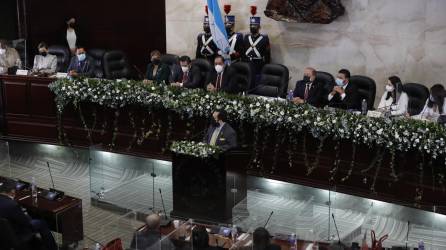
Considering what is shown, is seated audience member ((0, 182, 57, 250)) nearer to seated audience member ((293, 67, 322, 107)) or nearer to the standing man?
seated audience member ((293, 67, 322, 107))

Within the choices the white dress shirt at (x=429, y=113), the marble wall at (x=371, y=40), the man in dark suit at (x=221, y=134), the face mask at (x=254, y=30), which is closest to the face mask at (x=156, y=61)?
the face mask at (x=254, y=30)

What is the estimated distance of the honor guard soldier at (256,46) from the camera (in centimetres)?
1059

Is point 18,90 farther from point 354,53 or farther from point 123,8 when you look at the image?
point 354,53

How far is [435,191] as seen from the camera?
24.0 ft

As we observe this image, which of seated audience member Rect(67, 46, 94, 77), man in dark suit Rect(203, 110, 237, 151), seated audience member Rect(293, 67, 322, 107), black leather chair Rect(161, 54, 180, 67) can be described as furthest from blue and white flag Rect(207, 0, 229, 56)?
man in dark suit Rect(203, 110, 237, 151)

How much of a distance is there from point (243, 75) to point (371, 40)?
7.11 ft

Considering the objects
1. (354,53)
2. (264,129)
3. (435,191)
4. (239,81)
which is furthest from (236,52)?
(435,191)

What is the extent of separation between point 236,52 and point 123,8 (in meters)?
3.00

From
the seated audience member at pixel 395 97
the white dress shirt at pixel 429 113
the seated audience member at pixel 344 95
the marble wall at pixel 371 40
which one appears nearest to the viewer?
the white dress shirt at pixel 429 113

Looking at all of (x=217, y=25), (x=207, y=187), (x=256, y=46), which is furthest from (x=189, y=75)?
(x=207, y=187)

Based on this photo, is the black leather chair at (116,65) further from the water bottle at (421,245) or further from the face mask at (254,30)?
the water bottle at (421,245)

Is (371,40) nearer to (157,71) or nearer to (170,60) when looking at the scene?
(170,60)

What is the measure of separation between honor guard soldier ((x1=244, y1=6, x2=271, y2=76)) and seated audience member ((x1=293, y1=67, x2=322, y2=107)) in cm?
179

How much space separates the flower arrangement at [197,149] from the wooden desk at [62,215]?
1322 millimetres
